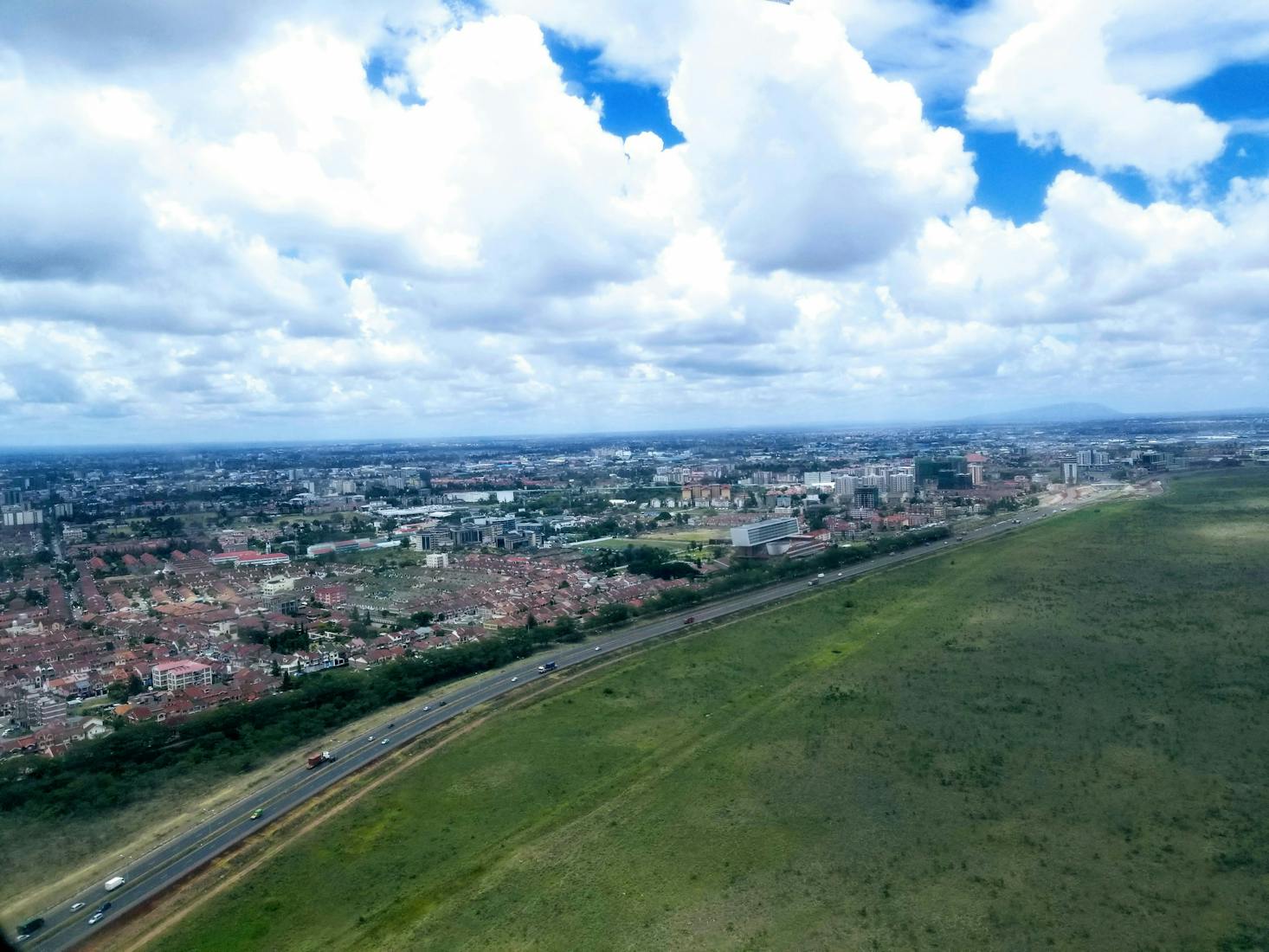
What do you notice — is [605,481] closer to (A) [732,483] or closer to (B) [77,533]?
(A) [732,483]

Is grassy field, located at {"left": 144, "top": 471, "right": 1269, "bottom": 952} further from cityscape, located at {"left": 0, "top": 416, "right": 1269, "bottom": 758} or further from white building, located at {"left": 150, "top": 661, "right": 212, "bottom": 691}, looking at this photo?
white building, located at {"left": 150, "top": 661, "right": 212, "bottom": 691}

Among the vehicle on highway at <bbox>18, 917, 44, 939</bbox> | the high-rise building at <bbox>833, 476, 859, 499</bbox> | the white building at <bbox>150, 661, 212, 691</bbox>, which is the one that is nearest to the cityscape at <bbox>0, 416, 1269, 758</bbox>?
the white building at <bbox>150, 661, 212, 691</bbox>

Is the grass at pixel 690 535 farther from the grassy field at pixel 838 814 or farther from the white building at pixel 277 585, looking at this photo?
the grassy field at pixel 838 814

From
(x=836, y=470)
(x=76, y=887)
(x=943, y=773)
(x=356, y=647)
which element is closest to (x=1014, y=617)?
(x=943, y=773)

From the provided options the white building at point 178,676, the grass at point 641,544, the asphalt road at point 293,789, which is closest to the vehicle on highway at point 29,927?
the asphalt road at point 293,789

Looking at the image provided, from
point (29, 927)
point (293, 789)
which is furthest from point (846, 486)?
point (29, 927)

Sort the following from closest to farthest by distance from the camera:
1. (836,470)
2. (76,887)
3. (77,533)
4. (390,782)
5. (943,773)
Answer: (76,887) → (943,773) → (390,782) → (77,533) → (836,470)

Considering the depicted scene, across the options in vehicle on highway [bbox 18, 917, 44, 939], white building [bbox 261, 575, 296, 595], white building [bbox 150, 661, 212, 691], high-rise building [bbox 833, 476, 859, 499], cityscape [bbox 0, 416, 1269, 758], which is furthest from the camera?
high-rise building [bbox 833, 476, 859, 499]
